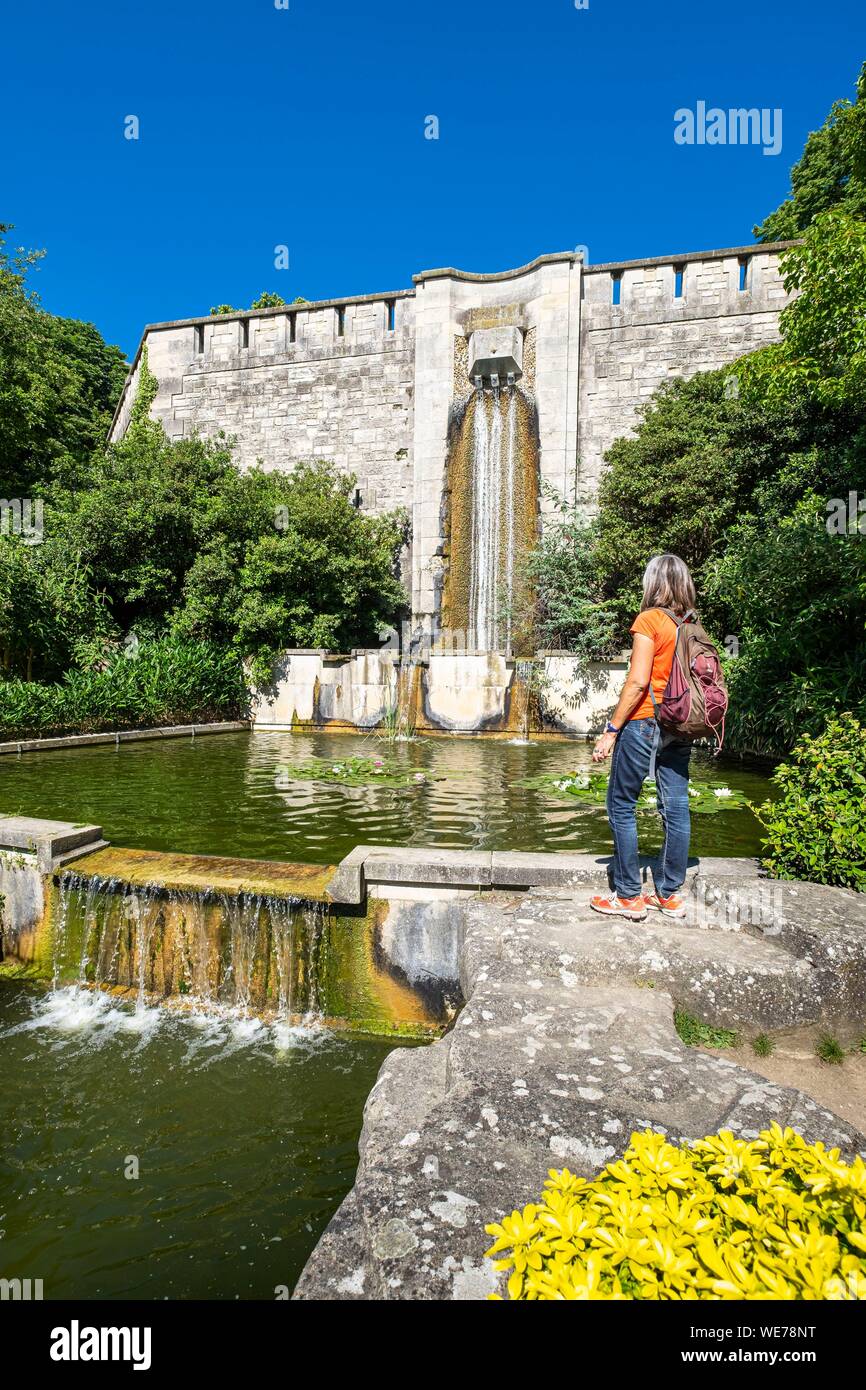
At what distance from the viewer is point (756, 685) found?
9.29 m

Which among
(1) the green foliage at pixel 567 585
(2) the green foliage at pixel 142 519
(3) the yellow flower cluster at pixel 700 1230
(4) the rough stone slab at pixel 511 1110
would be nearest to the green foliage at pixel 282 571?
(2) the green foliage at pixel 142 519

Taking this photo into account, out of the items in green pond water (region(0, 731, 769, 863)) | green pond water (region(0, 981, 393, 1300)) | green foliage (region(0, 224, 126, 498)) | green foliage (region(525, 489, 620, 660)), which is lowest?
green pond water (region(0, 981, 393, 1300))

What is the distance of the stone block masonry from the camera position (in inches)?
611

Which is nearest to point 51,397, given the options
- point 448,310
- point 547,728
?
point 448,310

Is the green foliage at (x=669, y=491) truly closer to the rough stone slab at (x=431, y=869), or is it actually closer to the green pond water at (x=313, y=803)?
the green pond water at (x=313, y=803)

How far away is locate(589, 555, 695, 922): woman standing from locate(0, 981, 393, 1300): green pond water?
1.56 m

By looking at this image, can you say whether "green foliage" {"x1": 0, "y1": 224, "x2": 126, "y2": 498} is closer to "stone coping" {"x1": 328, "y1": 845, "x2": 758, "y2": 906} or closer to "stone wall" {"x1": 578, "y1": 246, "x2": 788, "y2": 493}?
"stone wall" {"x1": 578, "y1": 246, "x2": 788, "y2": 493}

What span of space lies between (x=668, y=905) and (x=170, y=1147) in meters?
2.38

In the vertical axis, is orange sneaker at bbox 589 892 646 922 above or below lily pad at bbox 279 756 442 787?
above

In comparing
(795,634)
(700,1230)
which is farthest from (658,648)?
(795,634)

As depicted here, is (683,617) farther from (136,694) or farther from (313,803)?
(136,694)

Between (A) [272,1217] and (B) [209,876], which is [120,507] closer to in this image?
(B) [209,876]

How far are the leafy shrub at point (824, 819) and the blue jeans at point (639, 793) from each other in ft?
2.06

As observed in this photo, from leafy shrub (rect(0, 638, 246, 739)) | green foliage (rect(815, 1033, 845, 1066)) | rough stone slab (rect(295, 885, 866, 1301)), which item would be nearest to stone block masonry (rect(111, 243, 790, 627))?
leafy shrub (rect(0, 638, 246, 739))
